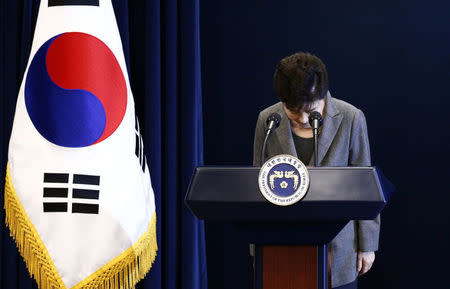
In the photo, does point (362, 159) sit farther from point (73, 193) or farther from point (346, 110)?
point (73, 193)

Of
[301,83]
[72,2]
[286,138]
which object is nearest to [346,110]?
[286,138]

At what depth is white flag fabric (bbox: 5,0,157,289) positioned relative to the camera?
2.02 m

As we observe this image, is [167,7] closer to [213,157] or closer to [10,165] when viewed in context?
[213,157]

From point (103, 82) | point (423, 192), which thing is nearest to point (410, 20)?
point (423, 192)

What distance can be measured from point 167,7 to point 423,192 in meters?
1.46

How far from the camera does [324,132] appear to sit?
70.2 inches

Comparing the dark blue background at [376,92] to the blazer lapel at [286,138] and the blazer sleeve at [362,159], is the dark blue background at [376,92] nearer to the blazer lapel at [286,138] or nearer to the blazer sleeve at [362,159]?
the blazer sleeve at [362,159]

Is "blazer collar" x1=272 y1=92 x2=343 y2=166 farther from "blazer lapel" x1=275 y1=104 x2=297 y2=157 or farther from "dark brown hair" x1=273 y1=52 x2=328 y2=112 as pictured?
"dark brown hair" x1=273 y1=52 x2=328 y2=112

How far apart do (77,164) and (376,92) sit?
144 cm

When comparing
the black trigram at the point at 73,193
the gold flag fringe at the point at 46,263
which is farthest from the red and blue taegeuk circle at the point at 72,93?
the gold flag fringe at the point at 46,263

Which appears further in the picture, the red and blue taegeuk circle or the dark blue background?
the dark blue background

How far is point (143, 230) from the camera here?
2.14m

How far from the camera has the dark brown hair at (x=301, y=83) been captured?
156 centimetres

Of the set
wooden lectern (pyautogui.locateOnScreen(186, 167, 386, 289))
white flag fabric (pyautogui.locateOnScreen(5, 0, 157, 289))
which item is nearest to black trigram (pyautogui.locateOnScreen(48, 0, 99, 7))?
white flag fabric (pyautogui.locateOnScreen(5, 0, 157, 289))
